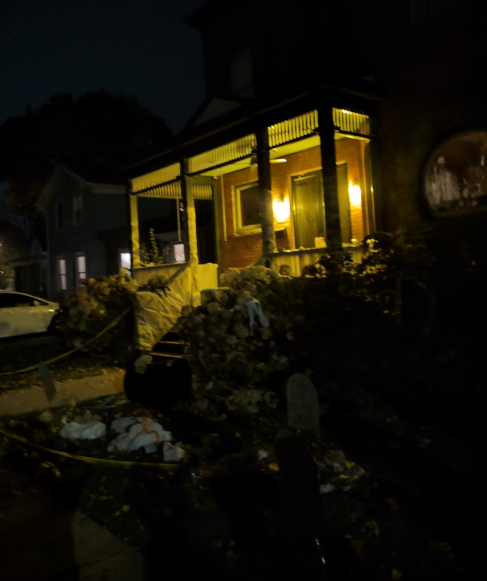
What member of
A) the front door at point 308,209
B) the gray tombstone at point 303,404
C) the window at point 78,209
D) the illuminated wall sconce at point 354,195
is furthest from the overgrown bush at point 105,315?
the window at point 78,209

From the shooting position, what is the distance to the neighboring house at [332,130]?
8.62 m

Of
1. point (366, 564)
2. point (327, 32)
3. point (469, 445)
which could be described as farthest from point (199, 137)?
point (366, 564)

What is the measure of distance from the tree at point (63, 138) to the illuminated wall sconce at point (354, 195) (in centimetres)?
2606

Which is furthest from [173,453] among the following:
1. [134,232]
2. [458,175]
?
[134,232]

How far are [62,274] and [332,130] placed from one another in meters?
20.4

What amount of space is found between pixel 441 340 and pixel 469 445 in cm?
160

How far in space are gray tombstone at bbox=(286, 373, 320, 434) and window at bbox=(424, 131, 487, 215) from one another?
5.81 m

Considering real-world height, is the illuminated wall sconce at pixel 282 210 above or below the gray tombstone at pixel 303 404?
above

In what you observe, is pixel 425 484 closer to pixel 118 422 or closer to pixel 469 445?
pixel 469 445

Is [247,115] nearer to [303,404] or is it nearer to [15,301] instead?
[303,404]

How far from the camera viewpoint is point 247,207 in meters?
12.9

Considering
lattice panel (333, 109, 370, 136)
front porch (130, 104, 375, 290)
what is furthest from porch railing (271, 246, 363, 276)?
lattice panel (333, 109, 370, 136)

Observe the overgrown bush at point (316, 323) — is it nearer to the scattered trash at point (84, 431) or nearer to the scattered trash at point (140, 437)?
the scattered trash at point (140, 437)

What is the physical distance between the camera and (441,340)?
627 cm
